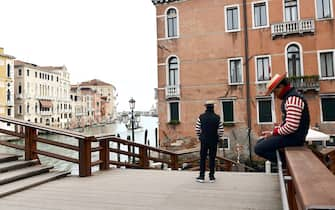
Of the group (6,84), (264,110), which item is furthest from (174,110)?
(6,84)

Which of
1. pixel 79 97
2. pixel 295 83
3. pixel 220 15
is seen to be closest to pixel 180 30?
pixel 220 15

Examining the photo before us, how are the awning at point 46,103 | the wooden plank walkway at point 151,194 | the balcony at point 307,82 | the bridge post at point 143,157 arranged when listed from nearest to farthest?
1. the wooden plank walkway at point 151,194
2. the bridge post at point 143,157
3. the balcony at point 307,82
4. the awning at point 46,103

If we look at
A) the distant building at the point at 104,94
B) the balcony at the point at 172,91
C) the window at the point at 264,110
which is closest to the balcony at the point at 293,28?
the window at the point at 264,110

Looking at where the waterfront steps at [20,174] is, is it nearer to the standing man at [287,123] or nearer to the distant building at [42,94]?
the standing man at [287,123]

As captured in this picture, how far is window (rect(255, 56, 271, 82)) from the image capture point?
15.2 m

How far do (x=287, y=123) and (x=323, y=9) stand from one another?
1421 centimetres

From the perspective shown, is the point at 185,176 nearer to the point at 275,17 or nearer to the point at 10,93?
the point at 275,17

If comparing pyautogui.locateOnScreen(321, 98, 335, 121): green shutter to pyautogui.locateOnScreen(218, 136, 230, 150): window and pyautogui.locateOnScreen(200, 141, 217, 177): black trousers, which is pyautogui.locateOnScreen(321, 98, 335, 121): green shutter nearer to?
pyautogui.locateOnScreen(218, 136, 230, 150): window

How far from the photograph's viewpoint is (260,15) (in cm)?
1531

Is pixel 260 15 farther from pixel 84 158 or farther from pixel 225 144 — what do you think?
pixel 84 158

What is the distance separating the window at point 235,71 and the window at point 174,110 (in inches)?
127

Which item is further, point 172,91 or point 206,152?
point 172,91

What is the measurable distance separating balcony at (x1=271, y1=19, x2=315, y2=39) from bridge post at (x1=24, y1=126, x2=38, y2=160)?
12892 millimetres

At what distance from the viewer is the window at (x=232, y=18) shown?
15.7 m
